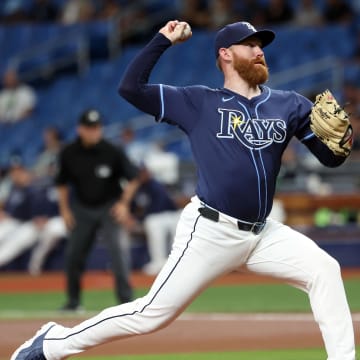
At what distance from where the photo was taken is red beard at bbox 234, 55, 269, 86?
6234mm

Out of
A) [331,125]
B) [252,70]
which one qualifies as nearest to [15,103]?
[252,70]

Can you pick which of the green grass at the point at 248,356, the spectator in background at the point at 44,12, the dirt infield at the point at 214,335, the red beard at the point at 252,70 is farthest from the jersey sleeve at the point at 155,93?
the spectator in background at the point at 44,12

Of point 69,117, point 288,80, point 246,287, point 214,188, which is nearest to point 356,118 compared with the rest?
point 288,80

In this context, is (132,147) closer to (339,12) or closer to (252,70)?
(339,12)

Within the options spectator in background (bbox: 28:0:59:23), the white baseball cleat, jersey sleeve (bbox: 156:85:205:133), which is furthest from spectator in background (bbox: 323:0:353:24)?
the white baseball cleat

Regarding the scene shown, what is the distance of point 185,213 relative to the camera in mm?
6195

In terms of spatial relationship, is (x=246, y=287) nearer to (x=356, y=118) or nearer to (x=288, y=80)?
(x=356, y=118)

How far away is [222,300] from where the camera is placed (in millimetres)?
11953

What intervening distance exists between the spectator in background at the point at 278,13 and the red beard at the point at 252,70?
1289 cm

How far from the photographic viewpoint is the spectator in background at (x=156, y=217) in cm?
1519

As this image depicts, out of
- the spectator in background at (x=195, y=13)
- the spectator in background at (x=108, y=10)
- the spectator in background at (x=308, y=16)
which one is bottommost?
the spectator in background at (x=308, y=16)

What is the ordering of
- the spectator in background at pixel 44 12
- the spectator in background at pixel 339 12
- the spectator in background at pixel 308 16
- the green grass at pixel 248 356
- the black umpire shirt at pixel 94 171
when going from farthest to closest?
the spectator in background at pixel 44 12, the spectator in background at pixel 308 16, the spectator in background at pixel 339 12, the black umpire shirt at pixel 94 171, the green grass at pixel 248 356

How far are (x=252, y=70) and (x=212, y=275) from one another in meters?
1.19

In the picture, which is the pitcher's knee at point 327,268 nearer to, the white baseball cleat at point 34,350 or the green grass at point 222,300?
the white baseball cleat at point 34,350
